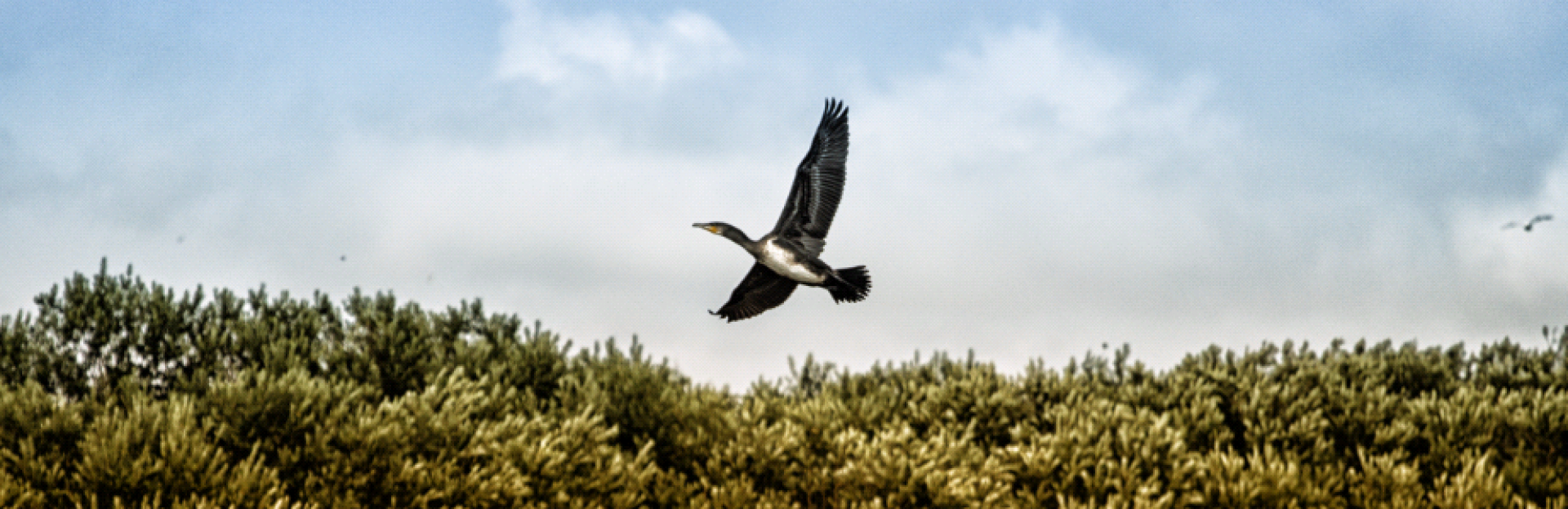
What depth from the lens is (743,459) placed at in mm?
16031

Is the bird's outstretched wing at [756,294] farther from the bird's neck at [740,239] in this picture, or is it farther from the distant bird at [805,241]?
the bird's neck at [740,239]

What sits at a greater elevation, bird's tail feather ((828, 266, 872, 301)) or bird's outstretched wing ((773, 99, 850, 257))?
bird's outstretched wing ((773, 99, 850, 257))

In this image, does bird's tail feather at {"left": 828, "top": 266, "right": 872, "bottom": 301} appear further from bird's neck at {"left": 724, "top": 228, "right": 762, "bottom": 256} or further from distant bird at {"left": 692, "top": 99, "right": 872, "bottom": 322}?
bird's neck at {"left": 724, "top": 228, "right": 762, "bottom": 256}

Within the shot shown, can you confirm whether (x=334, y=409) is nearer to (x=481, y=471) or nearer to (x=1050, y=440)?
(x=481, y=471)

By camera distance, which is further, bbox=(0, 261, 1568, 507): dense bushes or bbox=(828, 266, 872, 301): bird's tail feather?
bbox=(0, 261, 1568, 507): dense bushes

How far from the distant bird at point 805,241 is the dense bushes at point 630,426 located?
108 inches

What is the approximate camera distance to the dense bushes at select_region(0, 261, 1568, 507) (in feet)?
45.6

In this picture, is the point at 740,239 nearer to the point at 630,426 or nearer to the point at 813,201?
the point at 813,201

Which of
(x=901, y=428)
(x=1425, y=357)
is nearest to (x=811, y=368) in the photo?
(x=901, y=428)

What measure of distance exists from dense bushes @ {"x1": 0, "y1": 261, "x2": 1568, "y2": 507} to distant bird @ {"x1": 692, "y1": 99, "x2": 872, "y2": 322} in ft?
9.04

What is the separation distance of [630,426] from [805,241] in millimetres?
5146

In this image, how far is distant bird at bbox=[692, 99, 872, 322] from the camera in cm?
1209

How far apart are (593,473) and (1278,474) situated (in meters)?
8.03

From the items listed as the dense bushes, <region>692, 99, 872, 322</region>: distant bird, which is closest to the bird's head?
<region>692, 99, 872, 322</region>: distant bird
